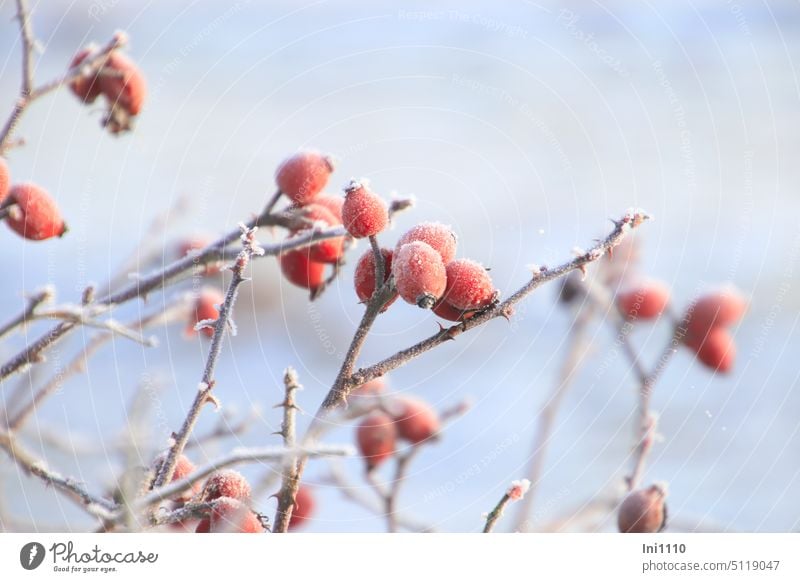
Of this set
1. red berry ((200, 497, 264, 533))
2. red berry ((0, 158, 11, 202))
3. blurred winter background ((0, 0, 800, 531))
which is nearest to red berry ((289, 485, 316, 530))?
blurred winter background ((0, 0, 800, 531))

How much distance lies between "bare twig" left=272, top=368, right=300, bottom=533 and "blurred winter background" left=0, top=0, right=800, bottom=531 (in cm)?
18

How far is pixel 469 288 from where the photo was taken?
419mm

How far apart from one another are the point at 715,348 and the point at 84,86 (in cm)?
46

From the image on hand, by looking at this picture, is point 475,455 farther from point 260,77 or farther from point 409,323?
point 260,77

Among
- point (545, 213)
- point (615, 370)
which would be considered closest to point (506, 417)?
point (615, 370)

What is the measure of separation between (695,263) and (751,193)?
0.15 m

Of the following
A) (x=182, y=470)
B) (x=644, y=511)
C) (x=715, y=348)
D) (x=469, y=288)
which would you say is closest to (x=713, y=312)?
(x=715, y=348)

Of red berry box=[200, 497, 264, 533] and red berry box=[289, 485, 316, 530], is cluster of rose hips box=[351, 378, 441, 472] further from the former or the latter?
red berry box=[200, 497, 264, 533]

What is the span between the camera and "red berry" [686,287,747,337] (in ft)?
2.07

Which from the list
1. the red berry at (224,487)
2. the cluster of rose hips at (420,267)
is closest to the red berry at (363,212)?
the cluster of rose hips at (420,267)

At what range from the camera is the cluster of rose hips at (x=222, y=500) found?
0.41m

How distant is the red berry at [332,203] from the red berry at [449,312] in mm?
113
